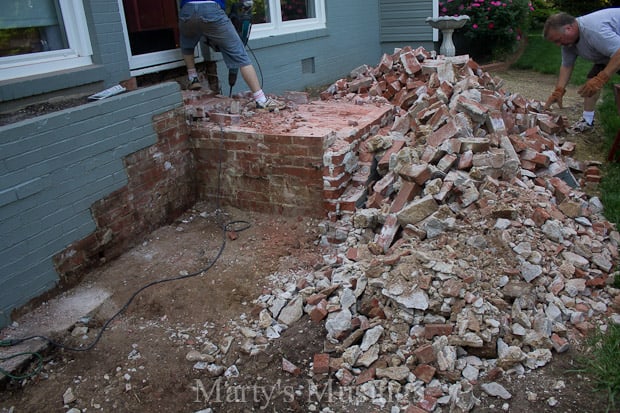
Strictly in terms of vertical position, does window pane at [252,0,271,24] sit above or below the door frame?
above

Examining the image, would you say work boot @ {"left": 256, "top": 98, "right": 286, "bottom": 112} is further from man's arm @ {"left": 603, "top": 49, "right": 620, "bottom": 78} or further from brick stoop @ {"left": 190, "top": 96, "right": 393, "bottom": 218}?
man's arm @ {"left": 603, "top": 49, "right": 620, "bottom": 78}

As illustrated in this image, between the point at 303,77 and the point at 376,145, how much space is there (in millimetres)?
3527

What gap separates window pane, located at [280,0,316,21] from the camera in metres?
7.10

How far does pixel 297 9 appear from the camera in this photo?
741 cm

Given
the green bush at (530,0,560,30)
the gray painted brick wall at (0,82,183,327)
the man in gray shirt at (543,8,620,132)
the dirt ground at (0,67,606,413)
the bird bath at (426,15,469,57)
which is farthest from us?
the green bush at (530,0,560,30)

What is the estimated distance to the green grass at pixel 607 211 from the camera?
2482mm

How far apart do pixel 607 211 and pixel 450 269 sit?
197 cm

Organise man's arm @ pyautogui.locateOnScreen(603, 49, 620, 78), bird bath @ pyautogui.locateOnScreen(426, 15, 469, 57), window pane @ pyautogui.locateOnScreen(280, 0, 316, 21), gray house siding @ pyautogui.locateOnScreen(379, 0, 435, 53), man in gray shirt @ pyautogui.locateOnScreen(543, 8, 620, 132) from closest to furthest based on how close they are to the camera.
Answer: man's arm @ pyautogui.locateOnScreen(603, 49, 620, 78) < man in gray shirt @ pyautogui.locateOnScreen(543, 8, 620, 132) < window pane @ pyautogui.locateOnScreen(280, 0, 316, 21) < bird bath @ pyautogui.locateOnScreen(426, 15, 469, 57) < gray house siding @ pyautogui.locateOnScreen(379, 0, 435, 53)

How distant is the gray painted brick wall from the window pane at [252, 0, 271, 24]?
307cm

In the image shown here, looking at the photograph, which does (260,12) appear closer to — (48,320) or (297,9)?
(297,9)

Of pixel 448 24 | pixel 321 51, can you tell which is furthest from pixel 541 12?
pixel 321 51

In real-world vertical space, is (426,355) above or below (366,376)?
above

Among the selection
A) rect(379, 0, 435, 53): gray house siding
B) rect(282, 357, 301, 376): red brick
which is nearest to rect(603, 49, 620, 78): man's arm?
rect(282, 357, 301, 376): red brick

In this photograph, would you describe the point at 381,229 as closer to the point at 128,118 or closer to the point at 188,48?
the point at 128,118
